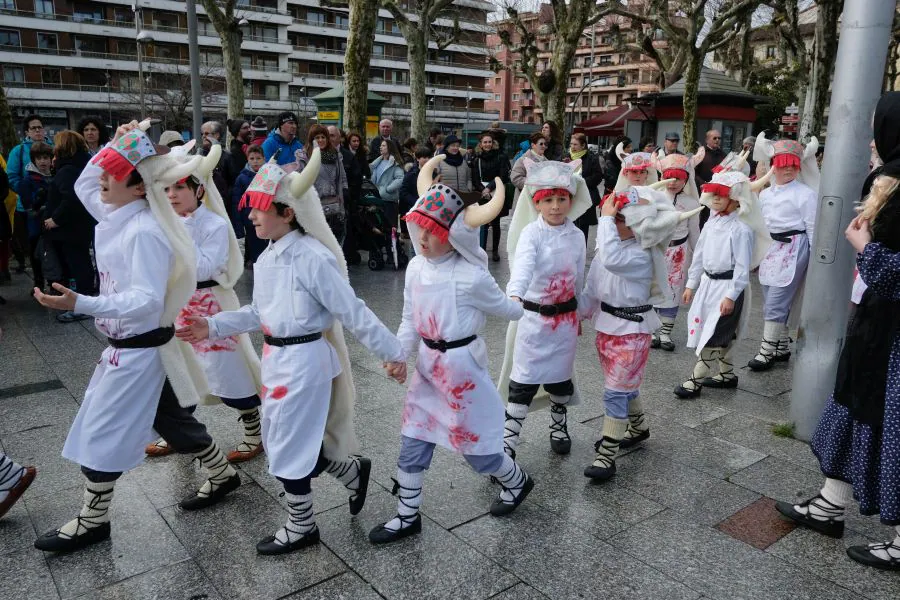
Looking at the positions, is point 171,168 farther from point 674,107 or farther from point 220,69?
point 220,69

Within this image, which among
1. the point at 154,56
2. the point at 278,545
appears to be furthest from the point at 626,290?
the point at 154,56

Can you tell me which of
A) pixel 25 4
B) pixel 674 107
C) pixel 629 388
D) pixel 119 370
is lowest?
pixel 629 388

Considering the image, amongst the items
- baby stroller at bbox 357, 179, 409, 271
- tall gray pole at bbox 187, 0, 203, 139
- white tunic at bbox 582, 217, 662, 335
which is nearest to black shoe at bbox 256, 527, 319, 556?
white tunic at bbox 582, 217, 662, 335

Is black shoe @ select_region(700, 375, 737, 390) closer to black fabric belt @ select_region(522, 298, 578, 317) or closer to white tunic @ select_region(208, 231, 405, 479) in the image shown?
black fabric belt @ select_region(522, 298, 578, 317)

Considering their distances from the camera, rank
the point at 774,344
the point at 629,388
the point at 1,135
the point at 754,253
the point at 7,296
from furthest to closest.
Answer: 1. the point at 1,135
2. the point at 7,296
3. the point at 774,344
4. the point at 754,253
5. the point at 629,388

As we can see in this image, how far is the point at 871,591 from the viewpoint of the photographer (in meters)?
2.97

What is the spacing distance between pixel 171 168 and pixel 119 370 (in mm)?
974

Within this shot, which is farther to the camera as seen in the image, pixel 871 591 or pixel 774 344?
pixel 774 344

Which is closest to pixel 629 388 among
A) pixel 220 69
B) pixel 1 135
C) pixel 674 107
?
pixel 1 135

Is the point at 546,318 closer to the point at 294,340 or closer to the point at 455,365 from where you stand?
the point at 455,365

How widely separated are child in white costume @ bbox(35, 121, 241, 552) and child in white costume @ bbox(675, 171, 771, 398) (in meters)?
3.70

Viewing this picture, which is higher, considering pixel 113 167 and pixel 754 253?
pixel 113 167

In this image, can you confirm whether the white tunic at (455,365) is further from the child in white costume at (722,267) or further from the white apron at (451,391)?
the child in white costume at (722,267)

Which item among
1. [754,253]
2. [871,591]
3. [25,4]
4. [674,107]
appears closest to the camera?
[871,591]
